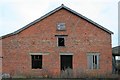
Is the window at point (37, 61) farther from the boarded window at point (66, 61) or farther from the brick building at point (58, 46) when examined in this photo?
the boarded window at point (66, 61)

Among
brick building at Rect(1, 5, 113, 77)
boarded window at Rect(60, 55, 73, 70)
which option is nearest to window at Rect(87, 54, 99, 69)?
brick building at Rect(1, 5, 113, 77)

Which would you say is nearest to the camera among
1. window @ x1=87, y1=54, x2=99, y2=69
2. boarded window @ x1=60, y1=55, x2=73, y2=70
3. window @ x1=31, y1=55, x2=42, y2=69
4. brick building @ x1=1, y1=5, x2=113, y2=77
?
brick building @ x1=1, y1=5, x2=113, y2=77

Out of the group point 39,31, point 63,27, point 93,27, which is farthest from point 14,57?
point 93,27

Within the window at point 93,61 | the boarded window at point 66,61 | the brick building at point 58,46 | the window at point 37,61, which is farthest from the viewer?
the window at point 93,61

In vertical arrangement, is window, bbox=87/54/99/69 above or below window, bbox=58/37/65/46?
below

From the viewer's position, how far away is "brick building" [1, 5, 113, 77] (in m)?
35.0

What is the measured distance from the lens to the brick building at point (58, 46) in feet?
115

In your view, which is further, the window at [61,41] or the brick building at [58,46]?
the window at [61,41]

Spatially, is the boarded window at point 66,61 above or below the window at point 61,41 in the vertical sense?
below

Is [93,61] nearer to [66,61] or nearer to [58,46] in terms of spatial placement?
[66,61]

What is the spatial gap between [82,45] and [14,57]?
727 centimetres

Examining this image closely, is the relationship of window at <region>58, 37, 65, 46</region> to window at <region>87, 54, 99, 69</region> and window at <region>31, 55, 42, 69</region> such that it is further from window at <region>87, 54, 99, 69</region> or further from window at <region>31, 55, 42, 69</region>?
window at <region>87, 54, 99, 69</region>

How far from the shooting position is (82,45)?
1406 inches

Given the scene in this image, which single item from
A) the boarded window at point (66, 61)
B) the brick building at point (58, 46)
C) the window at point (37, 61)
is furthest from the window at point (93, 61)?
the window at point (37, 61)
